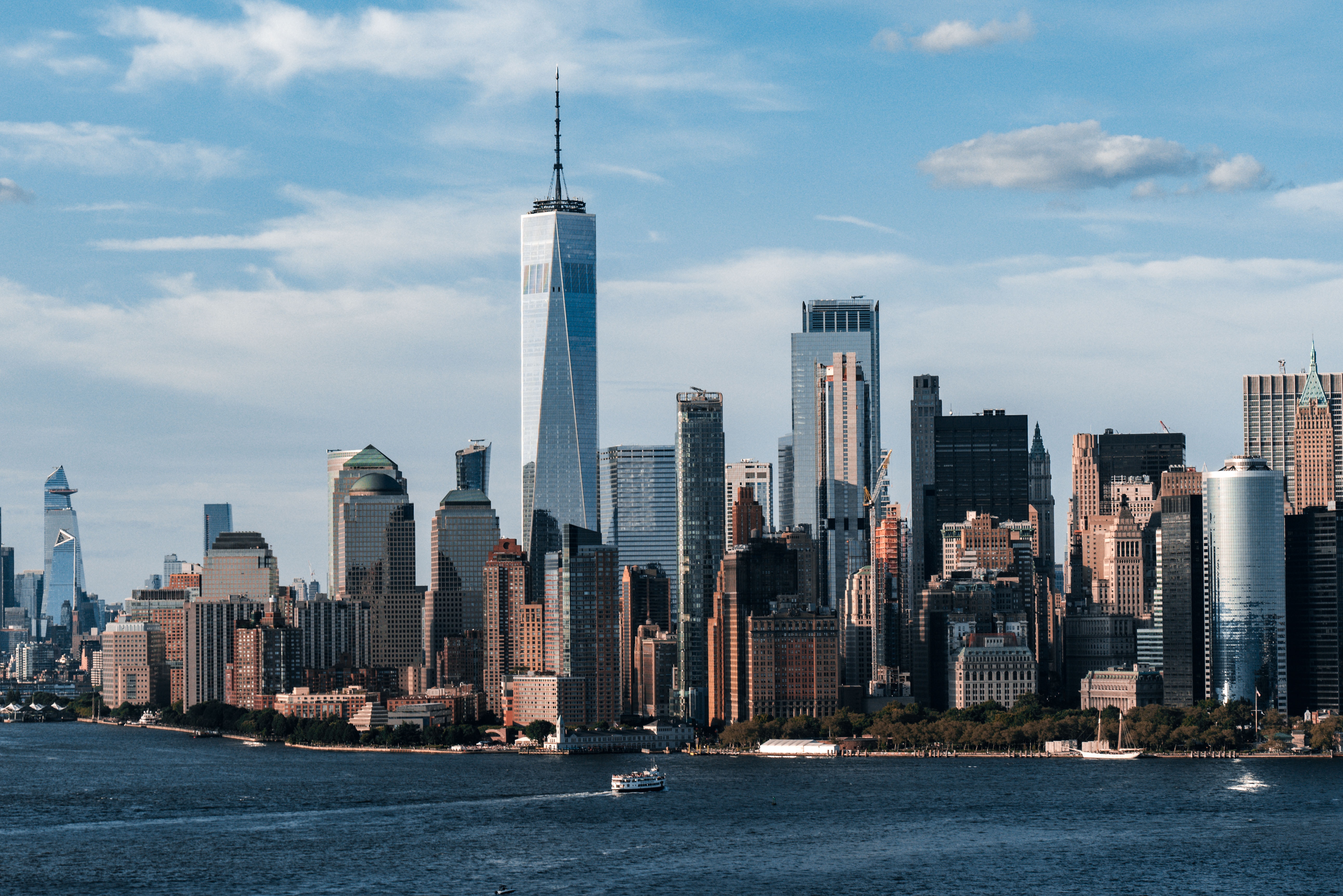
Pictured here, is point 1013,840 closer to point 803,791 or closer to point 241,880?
point 803,791

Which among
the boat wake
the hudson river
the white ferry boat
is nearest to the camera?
the hudson river

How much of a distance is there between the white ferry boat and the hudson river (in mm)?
1805

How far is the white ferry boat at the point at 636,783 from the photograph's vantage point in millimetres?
194625

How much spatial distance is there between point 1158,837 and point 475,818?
53.3m

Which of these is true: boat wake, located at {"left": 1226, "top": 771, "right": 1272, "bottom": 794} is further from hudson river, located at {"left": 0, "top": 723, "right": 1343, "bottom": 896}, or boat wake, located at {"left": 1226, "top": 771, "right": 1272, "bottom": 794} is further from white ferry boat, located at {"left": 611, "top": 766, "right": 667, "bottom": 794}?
white ferry boat, located at {"left": 611, "top": 766, "right": 667, "bottom": 794}

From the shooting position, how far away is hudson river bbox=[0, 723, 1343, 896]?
136 meters

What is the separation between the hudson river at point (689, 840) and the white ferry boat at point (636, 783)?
5.92 feet

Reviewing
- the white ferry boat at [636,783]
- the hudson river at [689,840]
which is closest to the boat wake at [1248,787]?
the hudson river at [689,840]

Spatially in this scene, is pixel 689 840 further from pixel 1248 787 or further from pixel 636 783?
pixel 1248 787

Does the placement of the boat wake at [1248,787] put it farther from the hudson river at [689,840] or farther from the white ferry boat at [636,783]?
the white ferry boat at [636,783]

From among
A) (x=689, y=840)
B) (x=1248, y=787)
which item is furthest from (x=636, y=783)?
(x=1248, y=787)

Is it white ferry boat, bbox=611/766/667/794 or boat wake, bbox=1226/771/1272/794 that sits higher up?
white ferry boat, bbox=611/766/667/794

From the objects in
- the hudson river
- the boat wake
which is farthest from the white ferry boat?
the boat wake

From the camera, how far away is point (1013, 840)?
156000mm
